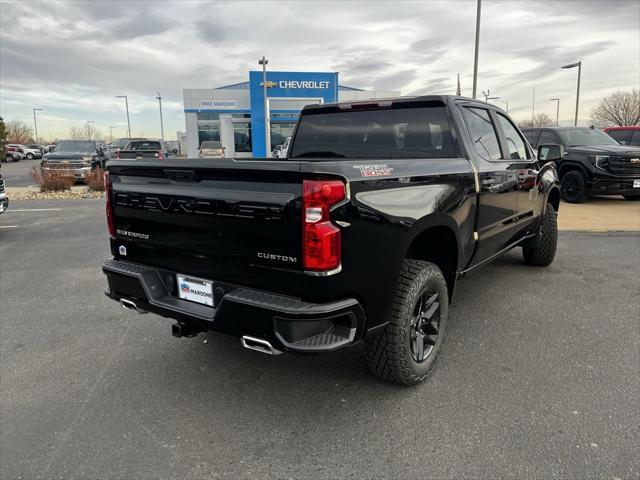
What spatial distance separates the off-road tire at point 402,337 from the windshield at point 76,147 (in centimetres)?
1913

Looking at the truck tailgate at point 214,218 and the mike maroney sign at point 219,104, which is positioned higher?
the mike maroney sign at point 219,104

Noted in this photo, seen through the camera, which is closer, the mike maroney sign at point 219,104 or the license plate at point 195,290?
the license plate at point 195,290

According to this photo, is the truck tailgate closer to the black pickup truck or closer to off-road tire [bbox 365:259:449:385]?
the black pickup truck

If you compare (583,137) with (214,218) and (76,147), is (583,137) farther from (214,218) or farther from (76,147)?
(76,147)

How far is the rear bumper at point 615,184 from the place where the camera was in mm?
10523

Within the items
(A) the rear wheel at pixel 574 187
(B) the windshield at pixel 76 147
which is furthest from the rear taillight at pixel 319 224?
(B) the windshield at pixel 76 147

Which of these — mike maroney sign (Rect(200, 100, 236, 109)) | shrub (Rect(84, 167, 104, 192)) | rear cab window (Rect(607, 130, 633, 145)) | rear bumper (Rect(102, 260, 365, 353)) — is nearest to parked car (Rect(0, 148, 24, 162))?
mike maroney sign (Rect(200, 100, 236, 109))

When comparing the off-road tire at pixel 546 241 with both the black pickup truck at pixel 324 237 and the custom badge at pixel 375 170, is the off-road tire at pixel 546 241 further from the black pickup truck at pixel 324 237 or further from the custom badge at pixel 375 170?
the custom badge at pixel 375 170

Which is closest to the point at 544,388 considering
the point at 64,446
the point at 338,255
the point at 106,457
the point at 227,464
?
the point at 338,255

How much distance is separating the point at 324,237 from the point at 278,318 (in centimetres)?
46

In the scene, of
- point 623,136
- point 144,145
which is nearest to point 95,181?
point 144,145

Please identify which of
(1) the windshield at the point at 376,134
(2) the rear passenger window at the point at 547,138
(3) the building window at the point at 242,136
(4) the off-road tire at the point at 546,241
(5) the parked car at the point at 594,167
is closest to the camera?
(1) the windshield at the point at 376,134

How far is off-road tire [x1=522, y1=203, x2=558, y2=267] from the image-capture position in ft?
18.5

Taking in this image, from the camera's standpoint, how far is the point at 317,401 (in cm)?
297
